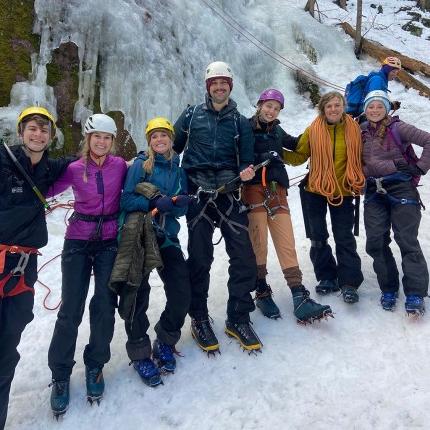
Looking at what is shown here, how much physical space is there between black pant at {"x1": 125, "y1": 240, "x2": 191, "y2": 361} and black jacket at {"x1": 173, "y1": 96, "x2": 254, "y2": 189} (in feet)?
3.09

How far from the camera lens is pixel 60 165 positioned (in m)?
3.67

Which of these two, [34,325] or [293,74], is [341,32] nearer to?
[293,74]

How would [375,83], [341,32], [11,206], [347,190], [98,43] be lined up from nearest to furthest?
[11,206], [347,190], [375,83], [98,43], [341,32]

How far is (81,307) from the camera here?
368 centimetres

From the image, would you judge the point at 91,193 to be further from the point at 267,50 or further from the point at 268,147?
the point at 267,50

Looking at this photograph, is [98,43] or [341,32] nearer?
[98,43]

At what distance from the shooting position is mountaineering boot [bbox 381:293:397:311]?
4.65 meters

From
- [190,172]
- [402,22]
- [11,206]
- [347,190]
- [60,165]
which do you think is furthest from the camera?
[402,22]

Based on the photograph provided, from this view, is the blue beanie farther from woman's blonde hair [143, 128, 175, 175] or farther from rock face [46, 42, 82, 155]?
rock face [46, 42, 82, 155]

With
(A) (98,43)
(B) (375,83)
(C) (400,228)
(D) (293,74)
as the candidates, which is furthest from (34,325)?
(D) (293,74)

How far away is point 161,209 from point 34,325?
2312mm

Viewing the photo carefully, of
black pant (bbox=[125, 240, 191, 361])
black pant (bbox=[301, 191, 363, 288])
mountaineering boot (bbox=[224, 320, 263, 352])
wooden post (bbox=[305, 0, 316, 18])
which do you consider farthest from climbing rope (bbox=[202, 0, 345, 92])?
black pant (bbox=[125, 240, 191, 361])

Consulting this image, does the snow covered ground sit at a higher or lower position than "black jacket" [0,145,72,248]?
lower

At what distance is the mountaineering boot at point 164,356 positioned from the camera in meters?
3.99
